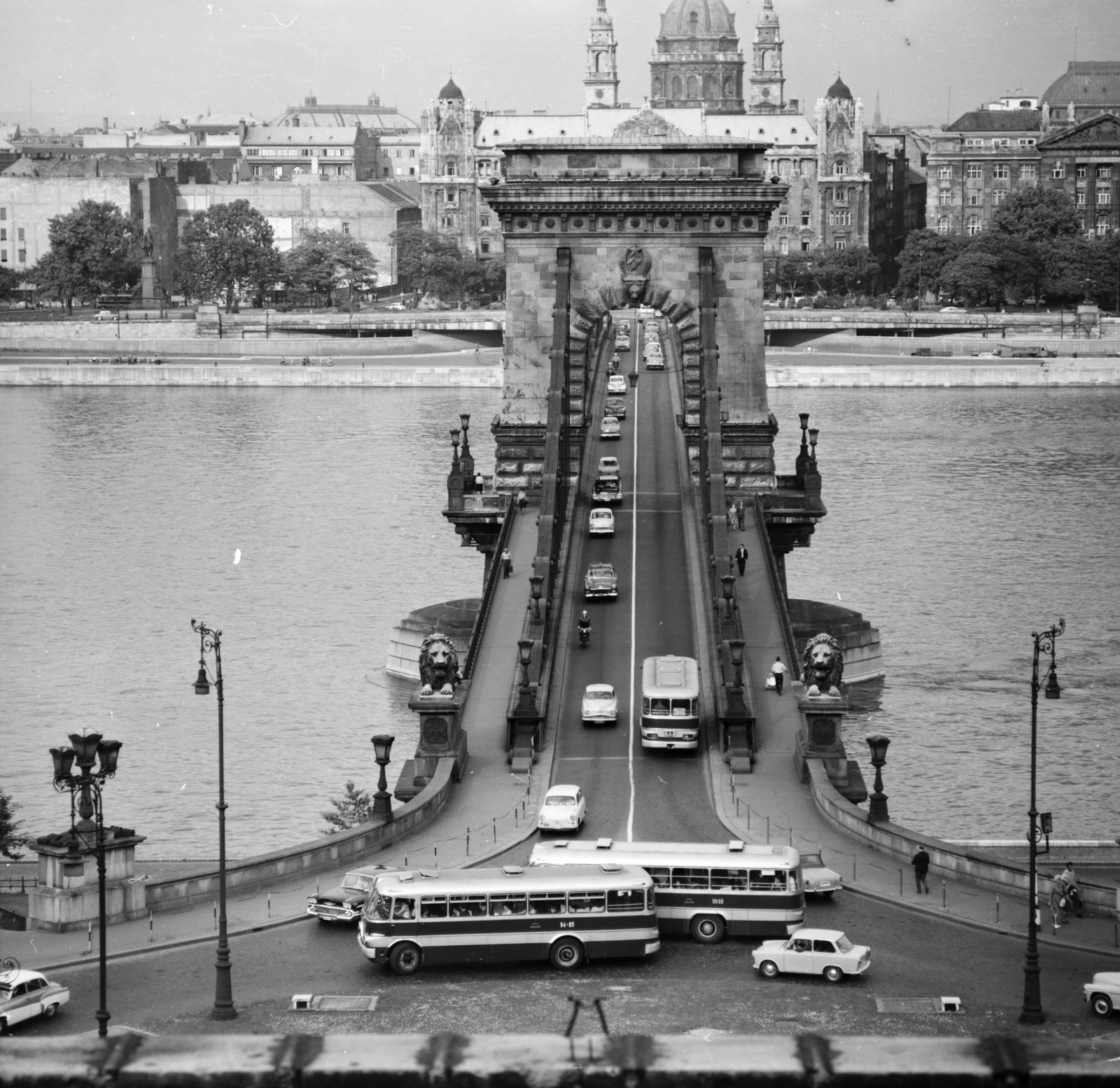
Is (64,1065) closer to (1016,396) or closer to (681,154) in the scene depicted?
(681,154)

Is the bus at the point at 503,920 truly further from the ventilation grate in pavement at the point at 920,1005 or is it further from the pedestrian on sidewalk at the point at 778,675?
the pedestrian on sidewalk at the point at 778,675

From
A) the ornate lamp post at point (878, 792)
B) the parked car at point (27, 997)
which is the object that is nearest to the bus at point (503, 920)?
the parked car at point (27, 997)

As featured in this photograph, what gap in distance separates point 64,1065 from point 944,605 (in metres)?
77.3

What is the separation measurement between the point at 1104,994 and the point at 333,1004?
33.1 ft

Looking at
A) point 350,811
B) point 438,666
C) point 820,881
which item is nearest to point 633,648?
point 350,811

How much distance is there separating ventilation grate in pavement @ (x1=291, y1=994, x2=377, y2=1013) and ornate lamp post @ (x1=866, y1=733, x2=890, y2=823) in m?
12.5

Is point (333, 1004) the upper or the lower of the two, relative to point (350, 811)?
upper

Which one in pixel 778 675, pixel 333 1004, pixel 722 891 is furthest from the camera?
pixel 778 675

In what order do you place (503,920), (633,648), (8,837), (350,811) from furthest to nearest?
(633,648) → (350,811) → (8,837) → (503,920)

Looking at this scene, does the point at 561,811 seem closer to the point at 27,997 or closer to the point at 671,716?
the point at 671,716

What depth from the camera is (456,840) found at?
129 feet

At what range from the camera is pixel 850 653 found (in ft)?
229

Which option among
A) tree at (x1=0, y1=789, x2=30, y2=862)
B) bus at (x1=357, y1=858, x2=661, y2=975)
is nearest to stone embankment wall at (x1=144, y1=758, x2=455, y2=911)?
bus at (x1=357, y1=858, x2=661, y2=975)

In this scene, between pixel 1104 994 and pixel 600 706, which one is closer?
pixel 1104 994
